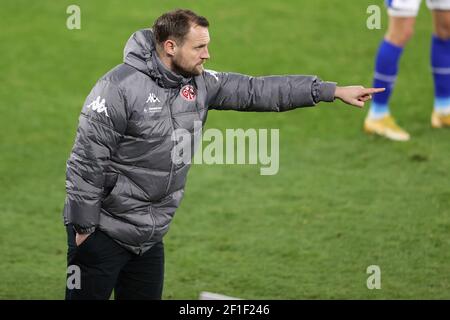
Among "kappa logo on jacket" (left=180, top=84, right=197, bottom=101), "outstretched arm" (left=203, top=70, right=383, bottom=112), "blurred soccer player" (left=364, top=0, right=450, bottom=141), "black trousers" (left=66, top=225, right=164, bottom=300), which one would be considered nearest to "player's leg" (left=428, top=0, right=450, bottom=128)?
"blurred soccer player" (left=364, top=0, right=450, bottom=141)

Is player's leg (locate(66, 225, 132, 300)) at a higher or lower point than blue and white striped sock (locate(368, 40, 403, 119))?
lower

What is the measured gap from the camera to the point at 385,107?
280 inches

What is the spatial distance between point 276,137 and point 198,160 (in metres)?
0.66

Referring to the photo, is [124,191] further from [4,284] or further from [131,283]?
[4,284]

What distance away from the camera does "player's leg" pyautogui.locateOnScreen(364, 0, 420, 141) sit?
→ 6.94 metres

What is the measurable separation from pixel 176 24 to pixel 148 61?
0.58 ft

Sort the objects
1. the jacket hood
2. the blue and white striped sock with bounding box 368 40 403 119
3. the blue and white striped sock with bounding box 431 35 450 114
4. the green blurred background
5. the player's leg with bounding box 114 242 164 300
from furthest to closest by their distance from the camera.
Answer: the blue and white striped sock with bounding box 431 35 450 114
the blue and white striped sock with bounding box 368 40 403 119
the green blurred background
the player's leg with bounding box 114 242 164 300
the jacket hood

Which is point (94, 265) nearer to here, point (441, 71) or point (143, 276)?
point (143, 276)

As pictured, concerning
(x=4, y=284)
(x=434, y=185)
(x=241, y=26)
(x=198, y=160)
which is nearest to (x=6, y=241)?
(x=4, y=284)

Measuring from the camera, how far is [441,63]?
284 inches

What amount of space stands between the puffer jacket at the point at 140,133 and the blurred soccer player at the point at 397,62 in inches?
122

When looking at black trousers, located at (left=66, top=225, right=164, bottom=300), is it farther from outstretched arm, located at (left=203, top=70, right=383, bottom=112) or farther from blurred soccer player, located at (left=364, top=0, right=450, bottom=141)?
blurred soccer player, located at (left=364, top=0, right=450, bottom=141)

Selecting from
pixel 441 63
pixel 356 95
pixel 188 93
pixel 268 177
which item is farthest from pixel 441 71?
pixel 188 93

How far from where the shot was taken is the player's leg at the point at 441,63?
23.3 ft
